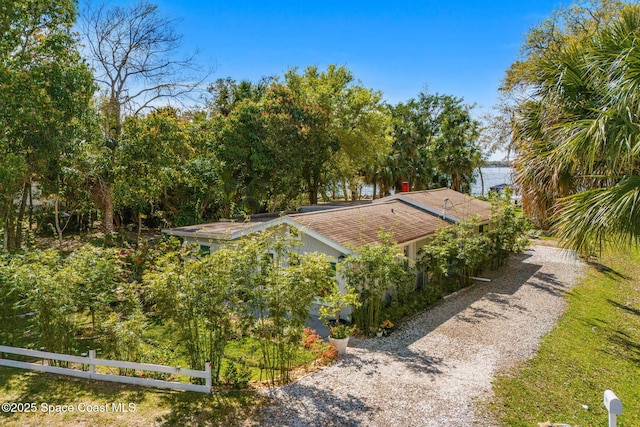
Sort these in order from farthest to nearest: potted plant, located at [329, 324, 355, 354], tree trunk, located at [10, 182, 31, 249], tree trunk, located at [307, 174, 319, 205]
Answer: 1. tree trunk, located at [307, 174, 319, 205]
2. tree trunk, located at [10, 182, 31, 249]
3. potted plant, located at [329, 324, 355, 354]

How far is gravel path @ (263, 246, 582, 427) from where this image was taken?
6723mm

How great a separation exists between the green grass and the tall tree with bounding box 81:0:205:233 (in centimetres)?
1862

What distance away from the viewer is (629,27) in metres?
7.64

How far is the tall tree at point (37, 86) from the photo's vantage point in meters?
12.3

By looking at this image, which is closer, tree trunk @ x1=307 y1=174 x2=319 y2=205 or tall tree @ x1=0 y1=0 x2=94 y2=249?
tall tree @ x1=0 y1=0 x2=94 y2=249

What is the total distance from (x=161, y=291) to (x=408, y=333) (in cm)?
693

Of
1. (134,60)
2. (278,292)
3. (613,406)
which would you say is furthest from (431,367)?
(134,60)

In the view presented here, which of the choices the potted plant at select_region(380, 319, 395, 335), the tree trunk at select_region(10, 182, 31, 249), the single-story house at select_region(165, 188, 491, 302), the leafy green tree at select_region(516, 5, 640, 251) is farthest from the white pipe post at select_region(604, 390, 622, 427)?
the tree trunk at select_region(10, 182, 31, 249)

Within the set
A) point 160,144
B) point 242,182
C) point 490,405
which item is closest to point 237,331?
point 490,405

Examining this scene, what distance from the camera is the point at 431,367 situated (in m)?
8.80

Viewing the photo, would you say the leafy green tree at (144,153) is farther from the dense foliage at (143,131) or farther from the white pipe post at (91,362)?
the white pipe post at (91,362)

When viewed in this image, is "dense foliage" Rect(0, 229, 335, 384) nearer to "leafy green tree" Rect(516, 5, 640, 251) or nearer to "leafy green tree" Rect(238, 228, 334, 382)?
"leafy green tree" Rect(238, 228, 334, 382)

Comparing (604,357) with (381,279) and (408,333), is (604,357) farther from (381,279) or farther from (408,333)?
(381,279)

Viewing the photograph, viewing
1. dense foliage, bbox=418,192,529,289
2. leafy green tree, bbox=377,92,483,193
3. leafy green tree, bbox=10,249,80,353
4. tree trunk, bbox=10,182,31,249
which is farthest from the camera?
leafy green tree, bbox=377,92,483,193
